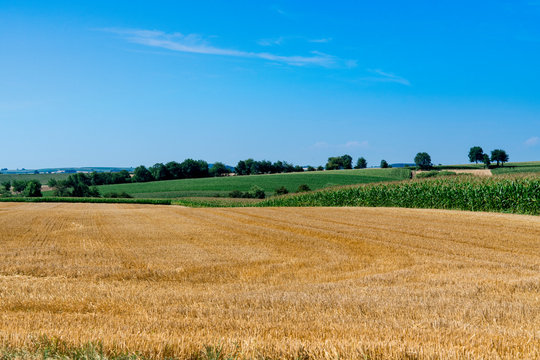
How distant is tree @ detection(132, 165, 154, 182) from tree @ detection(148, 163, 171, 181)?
0.95 m

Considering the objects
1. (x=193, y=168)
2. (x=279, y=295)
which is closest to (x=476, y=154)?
(x=193, y=168)

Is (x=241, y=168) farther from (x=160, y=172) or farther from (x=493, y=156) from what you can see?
(x=493, y=156)

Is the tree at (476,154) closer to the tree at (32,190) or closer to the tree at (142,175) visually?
the tree at (142,175)

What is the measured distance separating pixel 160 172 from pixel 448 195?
90419mm

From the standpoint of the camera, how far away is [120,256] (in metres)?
11.6

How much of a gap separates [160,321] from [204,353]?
1712mm

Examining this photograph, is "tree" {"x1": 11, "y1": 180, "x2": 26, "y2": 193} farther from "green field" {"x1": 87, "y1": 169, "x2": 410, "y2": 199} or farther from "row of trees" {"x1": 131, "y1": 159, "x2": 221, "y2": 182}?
"row of trees" {"x1": 131, "y1": 159, "x2": 221, "y2": 182}

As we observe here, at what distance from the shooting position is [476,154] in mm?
104625

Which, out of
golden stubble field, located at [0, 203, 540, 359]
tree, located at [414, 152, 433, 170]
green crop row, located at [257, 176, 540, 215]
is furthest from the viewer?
tree, located at [414, 152, 433, 170]

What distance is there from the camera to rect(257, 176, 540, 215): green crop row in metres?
31.4

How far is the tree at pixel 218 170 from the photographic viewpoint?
12662cm

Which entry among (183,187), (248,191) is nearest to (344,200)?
(248,191)

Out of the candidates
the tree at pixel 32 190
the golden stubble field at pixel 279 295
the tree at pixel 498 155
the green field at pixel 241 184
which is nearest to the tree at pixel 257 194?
the green field at pixel 241 184

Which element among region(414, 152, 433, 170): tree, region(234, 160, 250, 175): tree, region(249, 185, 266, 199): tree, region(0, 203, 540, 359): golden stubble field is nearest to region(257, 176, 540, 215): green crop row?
region(0, 203, 540, 359): golden stubble field
